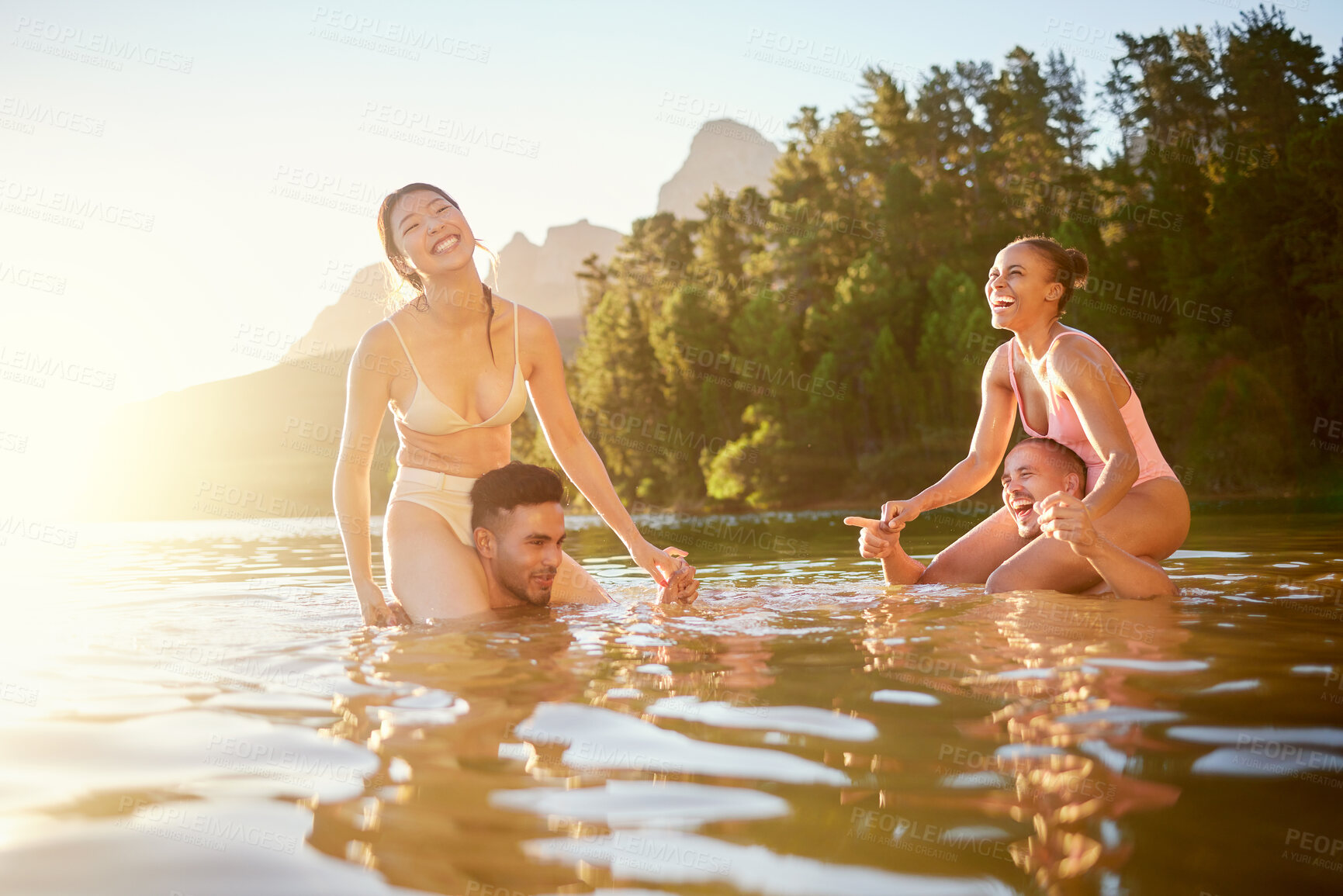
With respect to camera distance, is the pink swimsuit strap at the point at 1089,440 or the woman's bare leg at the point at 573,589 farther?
the woman's bare leg at the point at 573,589

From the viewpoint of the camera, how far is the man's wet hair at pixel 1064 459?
18.4ft

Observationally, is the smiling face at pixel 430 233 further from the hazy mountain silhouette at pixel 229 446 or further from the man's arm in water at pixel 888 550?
the hazy mountain silhouette at pixel 229 446

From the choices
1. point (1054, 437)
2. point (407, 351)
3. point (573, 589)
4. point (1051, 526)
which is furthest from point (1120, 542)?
point (407, 351)

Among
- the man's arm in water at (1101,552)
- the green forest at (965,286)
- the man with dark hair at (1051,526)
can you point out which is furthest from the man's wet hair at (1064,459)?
the green forest at (965,286)

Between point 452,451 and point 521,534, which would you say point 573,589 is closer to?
point 521,534

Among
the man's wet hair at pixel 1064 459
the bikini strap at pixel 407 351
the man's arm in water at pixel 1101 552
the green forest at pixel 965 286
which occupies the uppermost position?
the green forest at pixel 965 286

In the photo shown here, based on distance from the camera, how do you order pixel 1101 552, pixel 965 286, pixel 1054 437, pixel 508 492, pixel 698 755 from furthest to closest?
pixel 965 286 → pixel 1054 437 → pixel 508 492 → pixel 1101 552 → pixel 698 755

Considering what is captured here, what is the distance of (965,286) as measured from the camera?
44594 millimetres

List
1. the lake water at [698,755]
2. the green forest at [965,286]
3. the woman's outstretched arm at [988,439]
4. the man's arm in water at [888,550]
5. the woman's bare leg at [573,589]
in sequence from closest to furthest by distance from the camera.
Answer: the lake water at [698,755]
the woman's bare leg at [573,589]
the man's arm in water at [888,550]
the woman's outstretched arm at [988,439]
the green forest at [965,286]

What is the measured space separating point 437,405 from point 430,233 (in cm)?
87

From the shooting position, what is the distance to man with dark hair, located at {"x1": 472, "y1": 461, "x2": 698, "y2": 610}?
203 inches

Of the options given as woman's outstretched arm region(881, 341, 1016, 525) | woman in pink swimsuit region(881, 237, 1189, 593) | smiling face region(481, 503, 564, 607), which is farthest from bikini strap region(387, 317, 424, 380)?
woman's outstretched arm region(881, 341, 1016, 525)

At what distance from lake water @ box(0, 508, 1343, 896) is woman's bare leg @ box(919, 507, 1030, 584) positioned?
1280 millimetres

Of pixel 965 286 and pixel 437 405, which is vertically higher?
pixel 965 286
